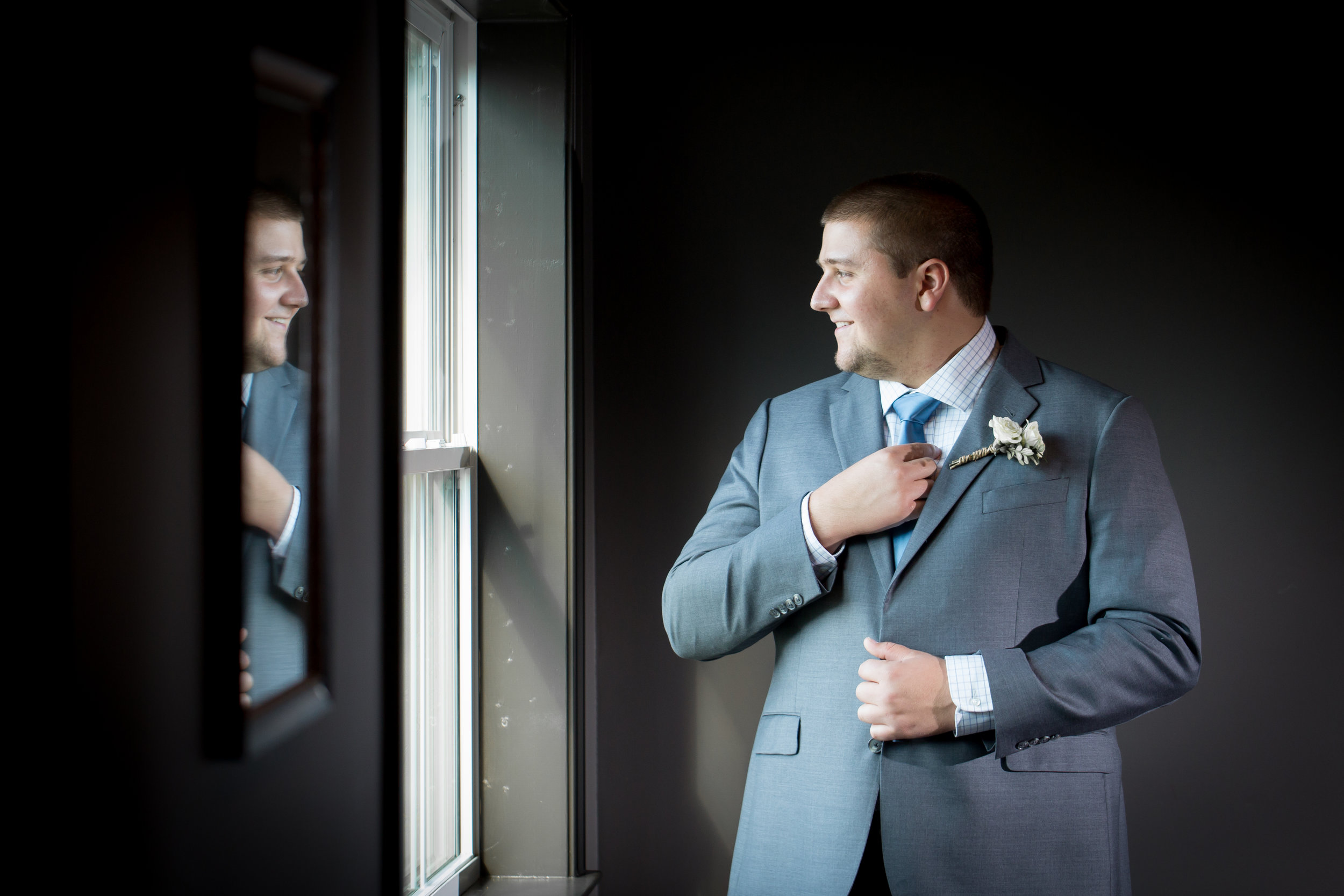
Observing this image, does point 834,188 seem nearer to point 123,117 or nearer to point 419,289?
point 419,289

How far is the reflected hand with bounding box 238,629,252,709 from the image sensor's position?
26.2 inches

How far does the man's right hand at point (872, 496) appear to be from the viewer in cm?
141

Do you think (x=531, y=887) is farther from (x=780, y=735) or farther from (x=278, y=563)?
(x=278, y=563)

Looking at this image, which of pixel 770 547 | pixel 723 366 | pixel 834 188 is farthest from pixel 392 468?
pixel 834 188

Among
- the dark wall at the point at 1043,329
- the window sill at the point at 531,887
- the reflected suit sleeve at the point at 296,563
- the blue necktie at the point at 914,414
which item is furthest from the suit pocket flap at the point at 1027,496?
the window sill at the point at 531,887

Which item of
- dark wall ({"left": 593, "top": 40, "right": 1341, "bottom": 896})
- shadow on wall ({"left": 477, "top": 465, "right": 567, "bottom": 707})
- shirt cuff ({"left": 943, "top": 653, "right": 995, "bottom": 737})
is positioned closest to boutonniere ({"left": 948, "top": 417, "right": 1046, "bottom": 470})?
shirt cuff ({"left": 943, "top": 653, "right": 995, "bottom": 737})

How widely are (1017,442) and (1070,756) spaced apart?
0.50m

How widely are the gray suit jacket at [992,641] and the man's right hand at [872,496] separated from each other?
1.6 inches

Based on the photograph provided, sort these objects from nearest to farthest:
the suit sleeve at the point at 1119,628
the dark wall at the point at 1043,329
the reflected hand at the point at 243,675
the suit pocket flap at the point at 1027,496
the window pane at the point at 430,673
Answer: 1. the reflected hand at the point at 243,675
2. the suit sleeve at the point at 1119,628
3. the suit pocket flap at the point at 1027,496
4. the window pane at the point at 430,673
5. the dark wall at the point at 1043,329

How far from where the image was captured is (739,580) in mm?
1480

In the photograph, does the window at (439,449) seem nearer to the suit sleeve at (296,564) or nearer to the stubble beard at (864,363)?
the stubble beard at (864,363)

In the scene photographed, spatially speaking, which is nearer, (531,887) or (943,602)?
(943,602)

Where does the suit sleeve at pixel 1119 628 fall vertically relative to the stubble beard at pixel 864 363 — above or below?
below

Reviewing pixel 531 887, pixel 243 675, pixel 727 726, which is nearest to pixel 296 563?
pixel 243 675
